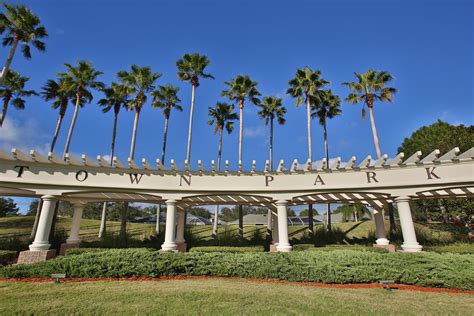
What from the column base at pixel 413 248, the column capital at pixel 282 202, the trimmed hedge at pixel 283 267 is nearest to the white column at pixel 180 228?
the trimmed hedge at pixel 283 267

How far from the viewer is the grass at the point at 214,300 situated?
644cm

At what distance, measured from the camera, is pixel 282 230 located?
13867 millimetres

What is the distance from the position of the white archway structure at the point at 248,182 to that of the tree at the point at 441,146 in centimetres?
1594

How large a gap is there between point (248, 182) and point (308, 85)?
1368 centimetres

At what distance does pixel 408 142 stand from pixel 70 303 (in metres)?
42.9

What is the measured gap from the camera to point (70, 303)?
22.8 ft

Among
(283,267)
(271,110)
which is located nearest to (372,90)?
(271,110)

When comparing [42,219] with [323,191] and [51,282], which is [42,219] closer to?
[51,282]

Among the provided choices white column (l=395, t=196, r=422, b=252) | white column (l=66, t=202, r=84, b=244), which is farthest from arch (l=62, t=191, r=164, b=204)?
white column (l=395, t=196, r=422, b=252)

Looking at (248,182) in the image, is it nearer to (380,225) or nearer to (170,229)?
(170,229)

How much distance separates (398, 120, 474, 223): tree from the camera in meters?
24.4

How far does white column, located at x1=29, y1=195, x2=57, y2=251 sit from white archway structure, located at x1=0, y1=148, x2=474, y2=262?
0.04 metres

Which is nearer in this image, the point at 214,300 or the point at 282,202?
the point at 214,300

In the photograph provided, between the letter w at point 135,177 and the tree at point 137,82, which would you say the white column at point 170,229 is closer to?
the letter w at point 135,177
